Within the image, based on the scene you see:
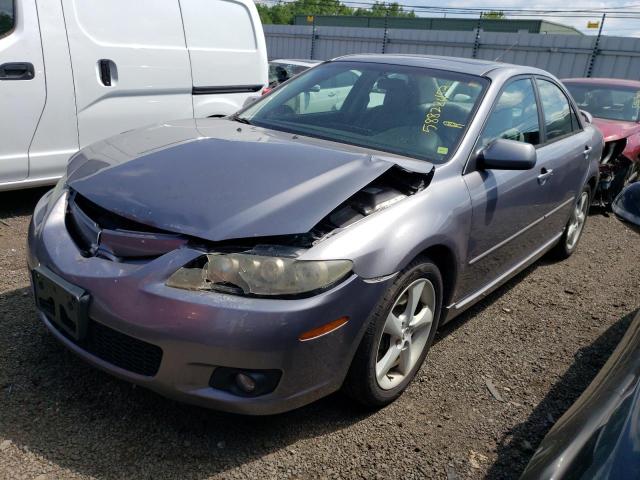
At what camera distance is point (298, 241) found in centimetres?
217

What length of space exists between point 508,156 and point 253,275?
1.55 m

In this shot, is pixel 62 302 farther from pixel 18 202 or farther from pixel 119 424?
pixel 18 202

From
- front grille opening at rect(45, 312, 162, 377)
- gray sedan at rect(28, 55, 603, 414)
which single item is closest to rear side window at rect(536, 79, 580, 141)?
gray sedan at rect(28, 55, 603, 414)

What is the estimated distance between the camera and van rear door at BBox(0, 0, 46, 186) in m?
4.18

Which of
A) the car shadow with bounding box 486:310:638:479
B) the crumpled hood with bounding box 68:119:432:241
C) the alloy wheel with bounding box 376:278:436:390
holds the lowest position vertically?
the car shadow with bounding box 486:310:638:479

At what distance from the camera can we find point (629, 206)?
221 cm

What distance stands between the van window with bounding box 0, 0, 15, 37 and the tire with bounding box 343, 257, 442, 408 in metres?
3.63

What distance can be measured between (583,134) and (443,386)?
107 inches

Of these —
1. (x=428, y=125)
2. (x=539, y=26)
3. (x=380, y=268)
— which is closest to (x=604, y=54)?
(x=539, y=26)

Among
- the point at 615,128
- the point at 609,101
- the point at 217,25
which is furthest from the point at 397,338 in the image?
the point at 609,101

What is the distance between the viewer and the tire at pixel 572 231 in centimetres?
470

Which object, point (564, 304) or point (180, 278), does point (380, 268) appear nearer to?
point (180, 278)

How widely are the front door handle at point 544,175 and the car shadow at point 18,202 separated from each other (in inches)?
160

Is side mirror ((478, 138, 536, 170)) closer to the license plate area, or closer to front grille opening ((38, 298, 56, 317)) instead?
the license plate area
